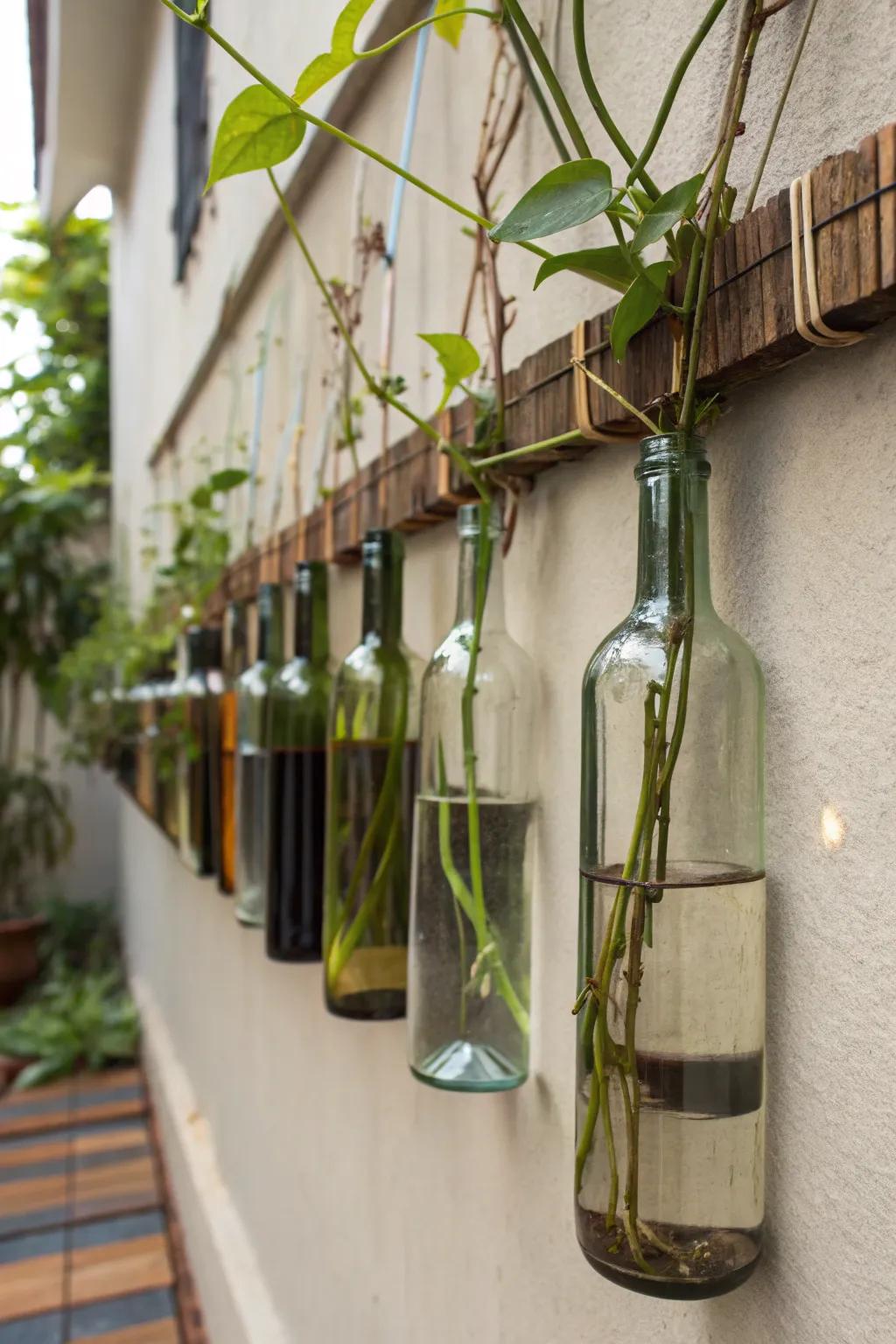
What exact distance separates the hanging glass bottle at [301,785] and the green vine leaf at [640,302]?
2.13 feet

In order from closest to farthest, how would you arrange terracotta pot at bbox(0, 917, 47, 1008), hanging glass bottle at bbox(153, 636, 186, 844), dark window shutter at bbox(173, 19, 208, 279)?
hanging glass bottle at bbox(153, 636, 186, 844)
dark window shutter at bbox(173, 19, 208, 279)
terracotta pot at bbox(0, 917, 47, 1008)

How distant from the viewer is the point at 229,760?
5.07 ft

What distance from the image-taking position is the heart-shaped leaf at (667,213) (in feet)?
1.59

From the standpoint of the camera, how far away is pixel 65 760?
15.3ft

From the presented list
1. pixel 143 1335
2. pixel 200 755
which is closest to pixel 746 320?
pixel 200 755

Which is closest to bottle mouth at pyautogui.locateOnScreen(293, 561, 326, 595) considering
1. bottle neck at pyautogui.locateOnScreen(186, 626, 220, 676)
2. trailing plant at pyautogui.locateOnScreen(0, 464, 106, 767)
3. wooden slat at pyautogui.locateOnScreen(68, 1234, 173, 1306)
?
bottle neck at pyautogui.locateOnScreen(186, 626, 220, 676)

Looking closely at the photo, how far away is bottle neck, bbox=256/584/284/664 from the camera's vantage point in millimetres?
1346

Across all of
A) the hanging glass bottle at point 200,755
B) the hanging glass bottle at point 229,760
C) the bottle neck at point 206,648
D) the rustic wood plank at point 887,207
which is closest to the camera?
the rustic wood plank at point 887,207

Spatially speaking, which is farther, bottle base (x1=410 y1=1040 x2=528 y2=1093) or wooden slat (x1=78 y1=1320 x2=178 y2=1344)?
wooden slat (x1=78 y1=1320 x2=178 y2=1344)

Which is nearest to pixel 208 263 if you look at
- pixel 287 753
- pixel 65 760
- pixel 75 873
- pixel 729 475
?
pixel 287 753

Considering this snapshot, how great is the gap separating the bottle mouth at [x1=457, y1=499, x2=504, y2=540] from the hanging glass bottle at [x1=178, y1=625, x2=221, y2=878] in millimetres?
873

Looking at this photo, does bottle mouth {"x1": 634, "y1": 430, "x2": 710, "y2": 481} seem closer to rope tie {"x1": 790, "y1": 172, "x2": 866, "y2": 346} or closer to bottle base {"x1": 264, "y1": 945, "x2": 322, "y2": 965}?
rope tie {"x1": 790, "y1": 172, "x2": 866, "y2": 346}

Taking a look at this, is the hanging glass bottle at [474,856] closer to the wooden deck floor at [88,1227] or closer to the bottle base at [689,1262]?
the bottle base at [689,1262]

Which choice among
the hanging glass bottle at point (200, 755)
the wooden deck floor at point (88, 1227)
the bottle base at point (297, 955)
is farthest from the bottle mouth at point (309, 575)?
the wooden deck floor at point (88, 1227)
